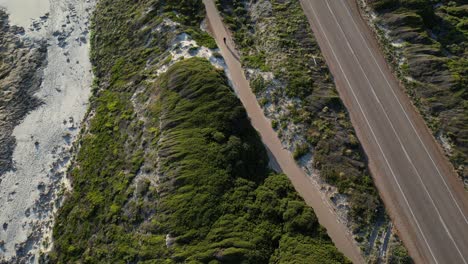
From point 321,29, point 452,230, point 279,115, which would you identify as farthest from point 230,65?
point 452,230

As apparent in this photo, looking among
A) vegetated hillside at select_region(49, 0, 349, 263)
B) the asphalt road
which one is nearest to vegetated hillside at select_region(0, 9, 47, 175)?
vegetated hillside at select_region(49, 0, 349, 263)

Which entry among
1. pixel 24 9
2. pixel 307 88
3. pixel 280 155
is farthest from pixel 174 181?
pixel 24 9

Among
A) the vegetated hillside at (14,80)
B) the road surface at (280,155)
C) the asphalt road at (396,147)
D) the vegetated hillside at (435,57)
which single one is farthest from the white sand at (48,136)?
the vegetated hillside at (435,57)

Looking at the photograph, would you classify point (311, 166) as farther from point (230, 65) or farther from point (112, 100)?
point (112, 100)

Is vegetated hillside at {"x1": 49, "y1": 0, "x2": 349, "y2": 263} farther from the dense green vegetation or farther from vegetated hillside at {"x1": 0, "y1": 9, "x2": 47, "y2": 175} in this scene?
vegetated hillside at {"x1": 0, "y1": 9, "x2": 47, "y2": 175}

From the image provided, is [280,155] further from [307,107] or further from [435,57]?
[435,57]

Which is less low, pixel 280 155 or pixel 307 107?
pixel 307 107
